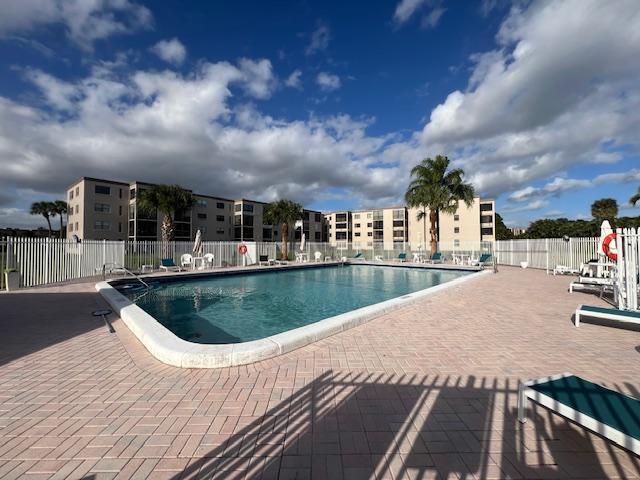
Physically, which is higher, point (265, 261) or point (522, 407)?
point (265, 261)

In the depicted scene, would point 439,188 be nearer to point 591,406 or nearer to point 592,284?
point 592,284

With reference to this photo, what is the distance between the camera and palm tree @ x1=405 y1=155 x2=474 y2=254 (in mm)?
23625

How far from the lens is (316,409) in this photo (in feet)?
9.16

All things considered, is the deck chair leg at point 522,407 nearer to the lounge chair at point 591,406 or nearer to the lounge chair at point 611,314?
the lounge chair at point 591,406

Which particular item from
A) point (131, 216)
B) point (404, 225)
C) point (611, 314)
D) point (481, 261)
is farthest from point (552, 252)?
point (131, 216)

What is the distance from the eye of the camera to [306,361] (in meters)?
3.99

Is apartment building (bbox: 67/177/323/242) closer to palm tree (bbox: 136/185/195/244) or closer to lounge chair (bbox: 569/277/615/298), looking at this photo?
→ palm tree (bbox: 136/185/195/244)

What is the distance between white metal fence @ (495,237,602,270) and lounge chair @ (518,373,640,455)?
51.0 feet

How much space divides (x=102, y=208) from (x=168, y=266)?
30.8 metres

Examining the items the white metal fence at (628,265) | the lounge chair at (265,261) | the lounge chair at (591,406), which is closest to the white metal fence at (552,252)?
the white metal fence at (628,265)

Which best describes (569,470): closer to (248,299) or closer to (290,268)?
(248,299)

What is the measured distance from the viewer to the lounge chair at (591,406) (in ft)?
6.81

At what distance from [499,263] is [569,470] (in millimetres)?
23053

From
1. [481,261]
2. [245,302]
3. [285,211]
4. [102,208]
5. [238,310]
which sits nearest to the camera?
[238,310]
